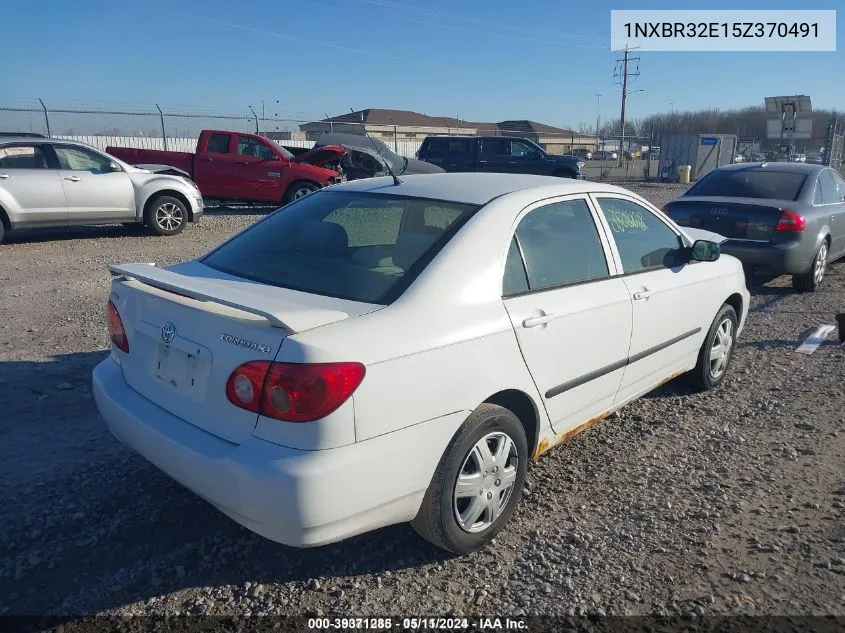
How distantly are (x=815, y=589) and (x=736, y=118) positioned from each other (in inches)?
3222

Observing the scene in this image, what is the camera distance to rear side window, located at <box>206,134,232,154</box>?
15492mm

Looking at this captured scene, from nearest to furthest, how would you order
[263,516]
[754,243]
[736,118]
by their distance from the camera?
1. [263,516]
2. [754,243]
3. [736,118]

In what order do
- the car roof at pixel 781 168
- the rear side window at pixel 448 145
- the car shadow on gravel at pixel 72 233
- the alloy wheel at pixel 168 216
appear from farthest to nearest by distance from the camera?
the rear side window at pixel 448 145, the alloy wheel at pixel 168 216, the car shadow on gravel at pixel 72 233, the car roof at pixel 781 168

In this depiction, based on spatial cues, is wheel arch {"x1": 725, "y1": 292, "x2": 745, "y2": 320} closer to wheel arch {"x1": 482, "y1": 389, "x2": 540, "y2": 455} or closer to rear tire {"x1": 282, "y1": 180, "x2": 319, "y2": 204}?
wheel arch {"x1": 482, "y1": 389, "x2": 540, "y2": 455}

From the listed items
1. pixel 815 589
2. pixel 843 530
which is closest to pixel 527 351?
pixel 815 589

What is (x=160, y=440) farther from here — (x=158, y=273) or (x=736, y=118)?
(x=736, y=118)

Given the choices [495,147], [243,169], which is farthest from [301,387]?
[495,147]

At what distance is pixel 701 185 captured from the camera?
904 cm

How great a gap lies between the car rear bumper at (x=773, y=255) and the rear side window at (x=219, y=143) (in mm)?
11187

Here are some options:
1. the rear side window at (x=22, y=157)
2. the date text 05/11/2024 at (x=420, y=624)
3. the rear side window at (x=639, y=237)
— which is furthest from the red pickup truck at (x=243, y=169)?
the date text 05/11/2024 at (x=420, y=624)

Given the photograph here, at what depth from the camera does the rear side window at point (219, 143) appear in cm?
1549

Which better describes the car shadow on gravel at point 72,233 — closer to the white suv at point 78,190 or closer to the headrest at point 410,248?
the white suv at point 78,190

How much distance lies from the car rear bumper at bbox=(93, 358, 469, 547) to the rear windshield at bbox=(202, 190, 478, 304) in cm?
64

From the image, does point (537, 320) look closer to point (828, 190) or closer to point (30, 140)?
point (828, 190)
